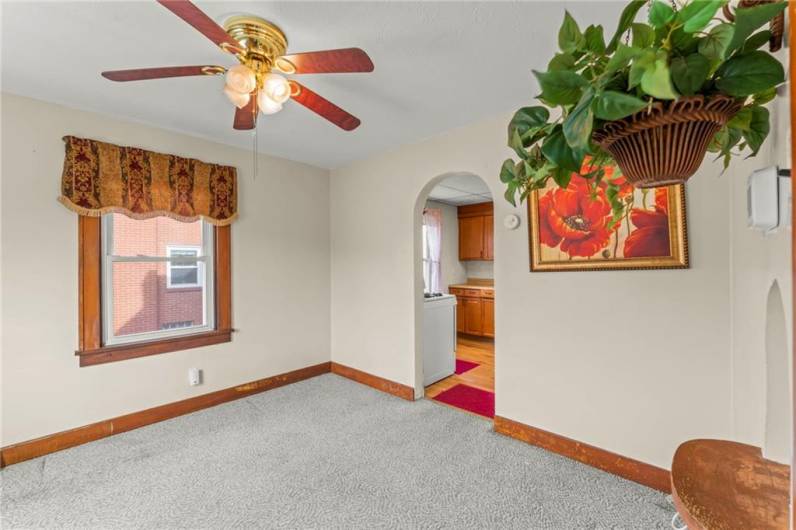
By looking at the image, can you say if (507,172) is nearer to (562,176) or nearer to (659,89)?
(562,176)

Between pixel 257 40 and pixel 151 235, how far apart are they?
6.66 feet

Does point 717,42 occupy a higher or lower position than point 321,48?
lower

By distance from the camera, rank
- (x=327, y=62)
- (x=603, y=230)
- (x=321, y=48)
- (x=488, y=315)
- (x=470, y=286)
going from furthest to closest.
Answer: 1. (x=470, y=286)
2. (x=488, y=315)
3. (x=603, y=230)
4. (x=321, y=48)
5. (x=327, y=62)

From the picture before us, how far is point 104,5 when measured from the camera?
1.47 meters

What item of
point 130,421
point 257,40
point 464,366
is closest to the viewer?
point 257,40

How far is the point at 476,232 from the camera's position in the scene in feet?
19.5

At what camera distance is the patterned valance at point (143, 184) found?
7.93 feet

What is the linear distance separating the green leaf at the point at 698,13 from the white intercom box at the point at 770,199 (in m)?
0.35

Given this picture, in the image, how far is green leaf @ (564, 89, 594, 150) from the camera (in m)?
0.54

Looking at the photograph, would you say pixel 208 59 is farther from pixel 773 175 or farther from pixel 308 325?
pixel 308 325

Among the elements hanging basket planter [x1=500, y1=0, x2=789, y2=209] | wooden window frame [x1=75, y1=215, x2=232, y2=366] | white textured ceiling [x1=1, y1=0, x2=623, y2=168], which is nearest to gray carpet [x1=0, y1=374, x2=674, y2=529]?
wooden window frame [x1=75, y1=215, x2=232, y2=366]

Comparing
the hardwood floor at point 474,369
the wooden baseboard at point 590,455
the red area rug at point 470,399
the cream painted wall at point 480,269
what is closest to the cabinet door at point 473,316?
the hardwood floor at point 474,369

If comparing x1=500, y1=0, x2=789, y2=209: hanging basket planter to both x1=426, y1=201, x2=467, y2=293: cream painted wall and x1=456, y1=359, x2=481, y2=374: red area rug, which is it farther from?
x1=426, y1=201, x2=467, y2=293: cream painted wall

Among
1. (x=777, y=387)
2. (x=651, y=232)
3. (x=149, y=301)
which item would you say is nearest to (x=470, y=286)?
(x=651, y=232)
